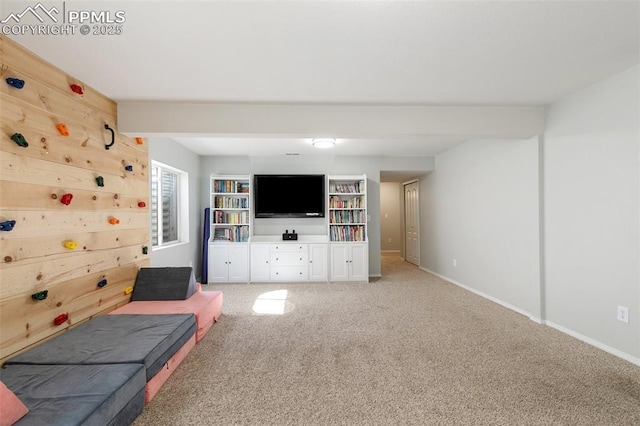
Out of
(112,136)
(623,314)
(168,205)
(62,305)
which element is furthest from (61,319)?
(623,314)

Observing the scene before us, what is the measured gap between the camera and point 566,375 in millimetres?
2174

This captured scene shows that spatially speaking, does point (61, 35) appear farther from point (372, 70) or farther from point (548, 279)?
point (548, 279)

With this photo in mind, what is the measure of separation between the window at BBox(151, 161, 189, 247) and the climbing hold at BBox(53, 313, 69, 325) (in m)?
1.67

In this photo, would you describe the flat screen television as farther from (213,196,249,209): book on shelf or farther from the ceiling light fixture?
the ceiling light fixture

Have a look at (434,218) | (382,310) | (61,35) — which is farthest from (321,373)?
(434,218)

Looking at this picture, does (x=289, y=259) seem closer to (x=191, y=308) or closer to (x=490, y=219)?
(x=191, y=308)

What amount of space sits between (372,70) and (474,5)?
0.84 meters

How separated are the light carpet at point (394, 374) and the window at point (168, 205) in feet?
5.59

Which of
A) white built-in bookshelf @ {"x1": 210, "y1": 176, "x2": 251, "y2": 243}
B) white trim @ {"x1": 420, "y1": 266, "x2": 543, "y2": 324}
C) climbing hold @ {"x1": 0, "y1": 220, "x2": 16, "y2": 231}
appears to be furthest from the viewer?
white built-in bookshelf @ {"x1": 210, "y1": 176, "x2": 251, "y2": 243}

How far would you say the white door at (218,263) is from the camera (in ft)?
16.9

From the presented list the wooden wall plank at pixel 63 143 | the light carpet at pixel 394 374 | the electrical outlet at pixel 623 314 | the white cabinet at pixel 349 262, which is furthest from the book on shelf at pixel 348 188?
the electrical outlet at pixel 623 314

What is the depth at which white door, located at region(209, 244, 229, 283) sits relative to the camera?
16.9 ft

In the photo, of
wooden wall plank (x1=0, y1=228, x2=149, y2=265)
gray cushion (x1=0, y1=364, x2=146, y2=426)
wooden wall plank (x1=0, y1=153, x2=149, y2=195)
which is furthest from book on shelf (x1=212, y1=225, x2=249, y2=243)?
gray cushion (x1=0, y1=364, x2=146, y2=426)

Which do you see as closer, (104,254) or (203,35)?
(203,35)
